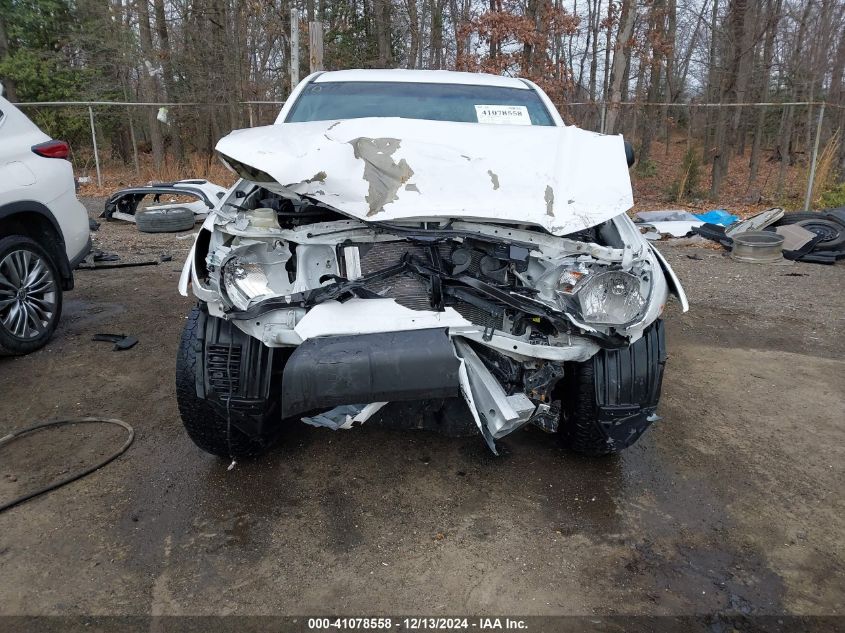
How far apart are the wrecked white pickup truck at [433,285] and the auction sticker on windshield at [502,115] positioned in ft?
3.55

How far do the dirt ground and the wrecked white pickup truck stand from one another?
34cm

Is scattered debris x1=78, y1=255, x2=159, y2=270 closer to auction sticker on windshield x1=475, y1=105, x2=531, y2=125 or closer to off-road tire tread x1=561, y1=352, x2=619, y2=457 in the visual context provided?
auction sticker on windshield x1=475, y1=105, x2=531, y2=125

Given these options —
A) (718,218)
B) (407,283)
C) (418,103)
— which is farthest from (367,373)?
(718,218)

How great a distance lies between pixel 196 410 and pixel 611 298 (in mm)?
1868

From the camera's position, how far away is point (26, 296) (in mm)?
4367

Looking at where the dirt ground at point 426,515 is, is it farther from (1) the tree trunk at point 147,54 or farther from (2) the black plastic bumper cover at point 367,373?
(1) the tree trunk at point 147,54

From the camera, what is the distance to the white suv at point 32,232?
418 centimetres

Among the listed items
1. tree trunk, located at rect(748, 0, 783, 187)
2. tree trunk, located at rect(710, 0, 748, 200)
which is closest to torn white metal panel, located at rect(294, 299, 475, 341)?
tree trunk, located at rect(710, 0, 748, 200)

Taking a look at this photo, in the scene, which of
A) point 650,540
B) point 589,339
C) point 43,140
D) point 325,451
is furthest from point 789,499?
point 43,140

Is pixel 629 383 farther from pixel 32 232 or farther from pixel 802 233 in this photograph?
pixel 802 233

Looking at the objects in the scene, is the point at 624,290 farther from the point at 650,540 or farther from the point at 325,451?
the point at 325,451

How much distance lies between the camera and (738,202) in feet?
41.4

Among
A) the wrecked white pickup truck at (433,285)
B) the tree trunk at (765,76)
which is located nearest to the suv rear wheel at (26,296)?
the wrecked white pickup truck at (433,285)

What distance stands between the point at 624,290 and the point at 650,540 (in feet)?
3.44
